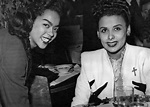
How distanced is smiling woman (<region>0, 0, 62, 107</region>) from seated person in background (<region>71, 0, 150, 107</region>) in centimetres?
38

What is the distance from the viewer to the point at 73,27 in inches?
77.7

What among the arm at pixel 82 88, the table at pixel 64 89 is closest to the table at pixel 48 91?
the table at pixel 64 89

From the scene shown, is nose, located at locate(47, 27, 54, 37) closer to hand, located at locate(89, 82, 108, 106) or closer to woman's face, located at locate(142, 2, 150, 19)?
hand, located at locate(89, 82, 108, 106)

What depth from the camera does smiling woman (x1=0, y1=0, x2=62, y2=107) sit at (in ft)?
5.93

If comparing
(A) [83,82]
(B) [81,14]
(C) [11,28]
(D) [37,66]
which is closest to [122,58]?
(A) [83,82]

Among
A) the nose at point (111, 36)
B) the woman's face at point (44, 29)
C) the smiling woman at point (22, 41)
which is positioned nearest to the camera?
the smiling woman at point (22, 41)

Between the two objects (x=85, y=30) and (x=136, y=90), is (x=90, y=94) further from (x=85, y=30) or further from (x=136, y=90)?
(x=85, y=30)

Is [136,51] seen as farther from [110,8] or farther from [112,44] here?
[110,8]

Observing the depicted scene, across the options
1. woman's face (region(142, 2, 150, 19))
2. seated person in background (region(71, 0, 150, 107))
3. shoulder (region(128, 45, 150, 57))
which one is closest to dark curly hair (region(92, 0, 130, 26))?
seated person in background (region(71, 0, 150, 107))

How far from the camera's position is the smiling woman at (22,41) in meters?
1.81

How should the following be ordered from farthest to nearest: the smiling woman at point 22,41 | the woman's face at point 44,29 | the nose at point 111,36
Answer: the nose at point 111,36
the woman's face at point 44,29
the smiling woman at point 22,41

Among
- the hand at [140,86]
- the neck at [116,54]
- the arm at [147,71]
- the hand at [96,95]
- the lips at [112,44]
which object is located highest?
the lips at [112,44]

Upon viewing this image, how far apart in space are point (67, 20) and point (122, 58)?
0.58 meters

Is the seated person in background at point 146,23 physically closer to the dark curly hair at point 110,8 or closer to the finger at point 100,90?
the dark curly hair at point 110,8
